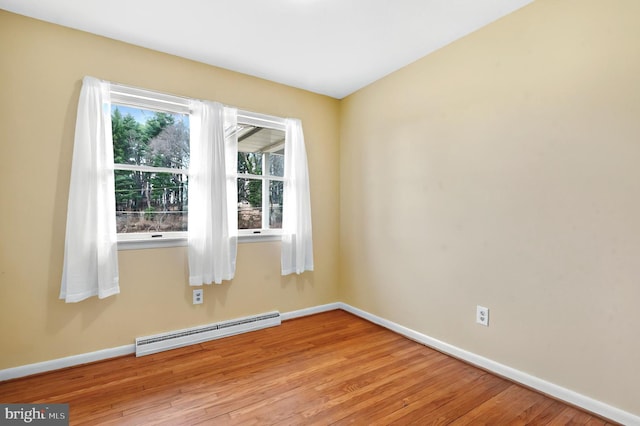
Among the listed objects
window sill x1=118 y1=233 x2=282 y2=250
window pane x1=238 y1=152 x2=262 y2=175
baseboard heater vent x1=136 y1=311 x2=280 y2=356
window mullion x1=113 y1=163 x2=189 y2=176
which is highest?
window pane x1=238 y1=152 x2=262 y2=175

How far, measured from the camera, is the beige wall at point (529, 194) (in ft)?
5.64

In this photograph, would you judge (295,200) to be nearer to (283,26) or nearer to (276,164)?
(276,164)

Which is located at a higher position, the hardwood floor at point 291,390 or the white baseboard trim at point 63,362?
the white baseboard trim at point 63,362

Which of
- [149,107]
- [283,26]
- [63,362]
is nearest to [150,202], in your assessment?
[149,107]

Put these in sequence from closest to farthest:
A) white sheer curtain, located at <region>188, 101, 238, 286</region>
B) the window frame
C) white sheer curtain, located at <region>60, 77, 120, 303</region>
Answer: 1. white sheer curtain, located at <region>60, 77, 120, 303</region>
2. white sheer curtain, located at <region>188, 101, 238, 286</region>
3. the window frame

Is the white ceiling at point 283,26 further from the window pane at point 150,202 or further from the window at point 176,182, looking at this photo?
the window pane at point 150,202

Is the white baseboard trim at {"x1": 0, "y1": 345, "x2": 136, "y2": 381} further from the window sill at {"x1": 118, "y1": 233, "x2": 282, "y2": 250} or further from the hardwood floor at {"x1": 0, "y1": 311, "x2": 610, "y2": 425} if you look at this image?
the window sill at {"x1": 118, "y1": 233, "x2": 282, "y2": 250}

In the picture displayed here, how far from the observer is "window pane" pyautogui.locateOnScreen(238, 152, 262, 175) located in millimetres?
3137

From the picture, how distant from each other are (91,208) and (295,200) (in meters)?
1.76

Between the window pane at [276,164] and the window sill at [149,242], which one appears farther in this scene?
the window pane at [276,164]

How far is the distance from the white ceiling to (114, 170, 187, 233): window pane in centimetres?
110

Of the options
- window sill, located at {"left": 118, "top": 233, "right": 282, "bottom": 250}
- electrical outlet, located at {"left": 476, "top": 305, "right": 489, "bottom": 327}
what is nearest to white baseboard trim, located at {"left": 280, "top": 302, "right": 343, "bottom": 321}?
window sill, located at {"left": 118, "top": 233, "right": 282, "bottom": 250}

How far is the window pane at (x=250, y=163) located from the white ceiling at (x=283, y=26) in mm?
828

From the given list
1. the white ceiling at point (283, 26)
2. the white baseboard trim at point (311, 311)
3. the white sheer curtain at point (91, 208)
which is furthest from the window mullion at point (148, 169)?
the white baseboard trim at point (311, 311)
